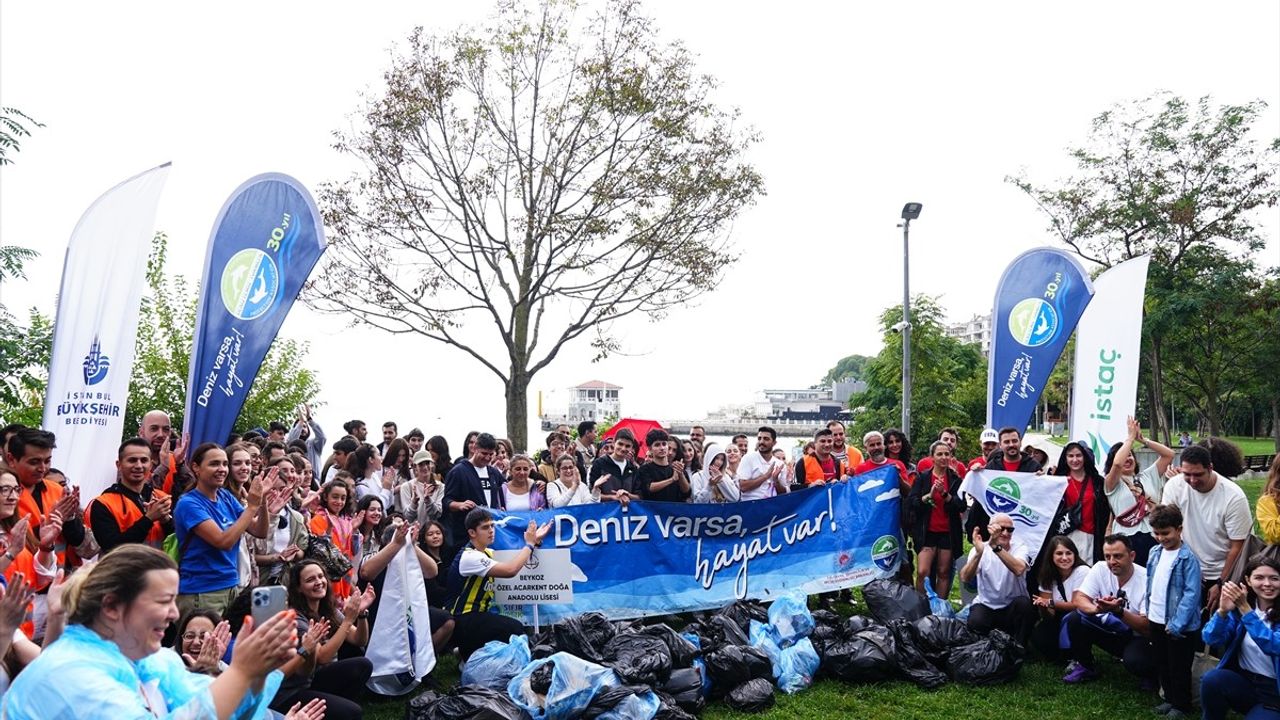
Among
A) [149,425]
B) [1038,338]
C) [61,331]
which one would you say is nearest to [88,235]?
[61,331]

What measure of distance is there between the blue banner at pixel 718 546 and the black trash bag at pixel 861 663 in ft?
4.25

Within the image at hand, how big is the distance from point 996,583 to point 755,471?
8.75 feet

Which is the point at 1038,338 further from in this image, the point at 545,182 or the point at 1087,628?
the point at 545,182

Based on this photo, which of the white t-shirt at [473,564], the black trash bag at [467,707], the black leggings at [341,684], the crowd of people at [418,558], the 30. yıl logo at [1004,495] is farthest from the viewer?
the 30. yıl logo at [1004,495]

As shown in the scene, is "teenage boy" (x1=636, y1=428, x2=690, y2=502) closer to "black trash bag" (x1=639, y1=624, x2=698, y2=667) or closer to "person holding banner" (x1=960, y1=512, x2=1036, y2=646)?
"black trash bag" (x1=639, y1=624, x2=698, y2=667)

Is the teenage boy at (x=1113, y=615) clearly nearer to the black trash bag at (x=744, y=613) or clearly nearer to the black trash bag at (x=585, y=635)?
the black trash bag at (x=744, y=613)

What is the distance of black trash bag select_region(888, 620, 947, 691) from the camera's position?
6555 mm

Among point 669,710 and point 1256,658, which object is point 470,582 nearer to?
point 669,710

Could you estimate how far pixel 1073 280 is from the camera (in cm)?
1043

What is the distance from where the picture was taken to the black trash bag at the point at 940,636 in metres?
6.87

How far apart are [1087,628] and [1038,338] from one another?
4.61 metres

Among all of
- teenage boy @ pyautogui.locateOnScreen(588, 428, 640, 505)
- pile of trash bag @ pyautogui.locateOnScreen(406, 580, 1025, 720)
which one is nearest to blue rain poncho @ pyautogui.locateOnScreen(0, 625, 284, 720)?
pile of trash bag @ pyautogui.locateOnScreen(406, 580, 1025, 720)

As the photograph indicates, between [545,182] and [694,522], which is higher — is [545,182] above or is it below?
above

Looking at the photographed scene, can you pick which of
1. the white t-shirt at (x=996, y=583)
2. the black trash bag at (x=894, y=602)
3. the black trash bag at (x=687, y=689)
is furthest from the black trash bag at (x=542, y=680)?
the white t-shirt at (x=996, y=583)
